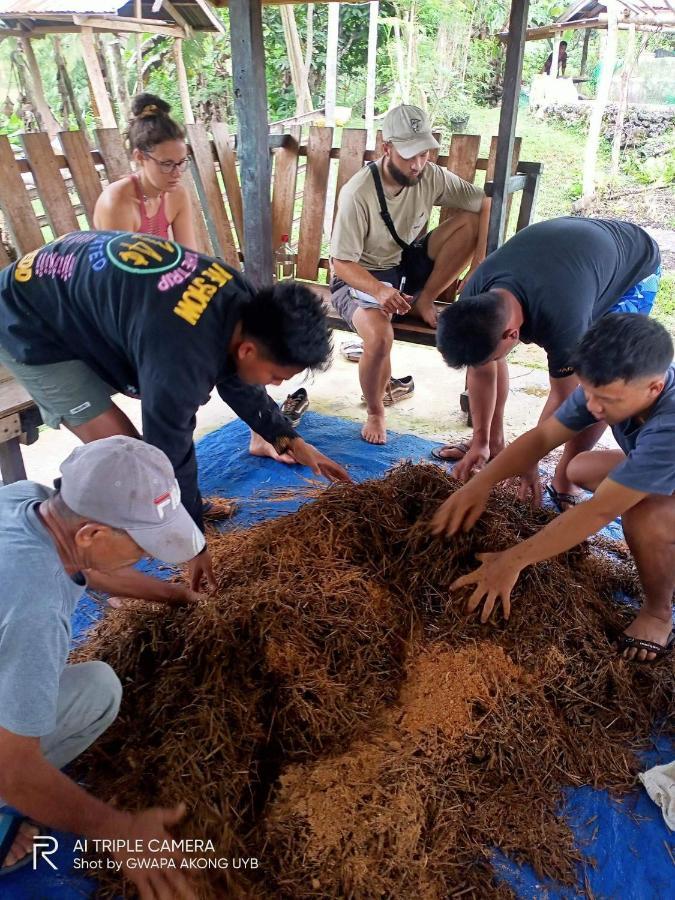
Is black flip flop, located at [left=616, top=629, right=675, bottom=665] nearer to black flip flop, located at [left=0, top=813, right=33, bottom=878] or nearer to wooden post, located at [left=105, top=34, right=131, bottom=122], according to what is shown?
black flip flop, located at [left=0, top=813, right=33, bottom=878]

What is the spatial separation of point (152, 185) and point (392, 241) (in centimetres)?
148

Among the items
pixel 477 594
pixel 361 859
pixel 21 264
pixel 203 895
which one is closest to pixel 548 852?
pixel 361 859

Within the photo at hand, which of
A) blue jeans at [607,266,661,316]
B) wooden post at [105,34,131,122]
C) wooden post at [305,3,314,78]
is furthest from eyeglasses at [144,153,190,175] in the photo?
wooden post at [305,3,314,78]

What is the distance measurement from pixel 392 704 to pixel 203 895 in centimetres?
73

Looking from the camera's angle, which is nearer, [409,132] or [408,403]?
[409,132]

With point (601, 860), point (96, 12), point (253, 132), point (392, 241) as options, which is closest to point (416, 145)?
point (392, 241)

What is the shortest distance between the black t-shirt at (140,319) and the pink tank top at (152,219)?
1.12 meters

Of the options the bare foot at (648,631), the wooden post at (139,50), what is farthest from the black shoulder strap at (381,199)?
the wooden post at (139,50)

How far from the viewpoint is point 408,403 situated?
14.8 feet

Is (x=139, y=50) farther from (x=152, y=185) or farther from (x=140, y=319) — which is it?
(x=140, y=319)

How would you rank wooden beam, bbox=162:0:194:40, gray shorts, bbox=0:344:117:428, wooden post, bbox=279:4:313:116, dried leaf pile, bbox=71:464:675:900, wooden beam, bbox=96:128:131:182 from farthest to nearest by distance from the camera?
wooden post, bbox=279:4:313:116, wooden beam, bbox=162:0:194:40, wooden beam, bbox=96:128:131:182, gray shorts, bbox=0:344:117:428, dried leaf pile, bbox=71:464:675:900

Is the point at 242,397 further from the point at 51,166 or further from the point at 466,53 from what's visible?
the point at 466,53

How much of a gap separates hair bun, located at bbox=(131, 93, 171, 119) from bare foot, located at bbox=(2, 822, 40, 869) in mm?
2980

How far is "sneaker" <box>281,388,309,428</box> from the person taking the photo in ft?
13.5
